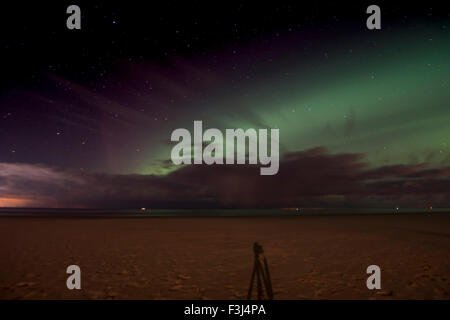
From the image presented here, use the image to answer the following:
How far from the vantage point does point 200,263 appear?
10.4m

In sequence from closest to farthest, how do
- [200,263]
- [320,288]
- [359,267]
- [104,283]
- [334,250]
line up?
[320,288] < [104,283] < [359,267] < [200,263] < [334,250]

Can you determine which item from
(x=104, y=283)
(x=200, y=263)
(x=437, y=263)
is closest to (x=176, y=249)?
(x=200, y=263)

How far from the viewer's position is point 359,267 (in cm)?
966

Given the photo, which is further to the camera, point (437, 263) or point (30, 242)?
point (30, 242)
